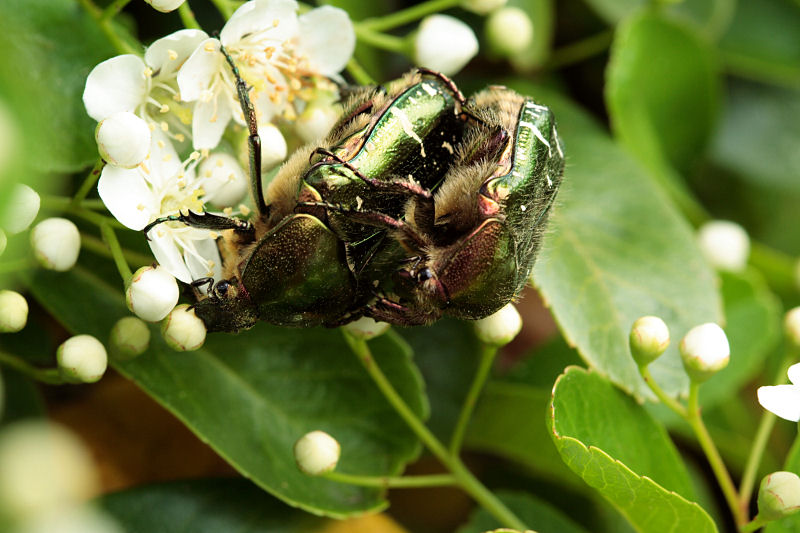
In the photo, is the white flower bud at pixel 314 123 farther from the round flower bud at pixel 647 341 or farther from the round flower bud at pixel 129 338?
the round flower bud at pixel 647 341

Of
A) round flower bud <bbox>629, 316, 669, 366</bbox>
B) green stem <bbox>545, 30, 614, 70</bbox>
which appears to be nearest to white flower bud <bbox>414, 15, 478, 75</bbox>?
round flower bud <bbox>629, 316, 669, 366</bbox>

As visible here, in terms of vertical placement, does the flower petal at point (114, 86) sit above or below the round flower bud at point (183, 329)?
above

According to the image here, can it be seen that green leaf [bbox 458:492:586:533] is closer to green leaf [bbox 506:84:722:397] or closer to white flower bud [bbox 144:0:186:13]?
green leaf [bbox 506:84:722:397]

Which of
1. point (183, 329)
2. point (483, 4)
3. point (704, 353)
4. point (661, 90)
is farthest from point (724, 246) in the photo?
point (183, 329)

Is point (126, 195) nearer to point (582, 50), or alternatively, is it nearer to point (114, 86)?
point (114, 86)

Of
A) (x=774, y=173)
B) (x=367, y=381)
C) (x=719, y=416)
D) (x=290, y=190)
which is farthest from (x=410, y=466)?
(x=774, y=173)

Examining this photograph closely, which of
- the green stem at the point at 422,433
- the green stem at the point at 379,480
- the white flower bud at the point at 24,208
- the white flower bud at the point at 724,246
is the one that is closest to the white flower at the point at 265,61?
the white flower bud at the point at 24,208
